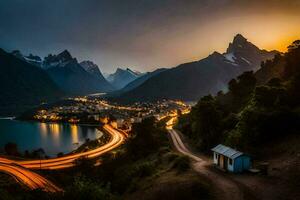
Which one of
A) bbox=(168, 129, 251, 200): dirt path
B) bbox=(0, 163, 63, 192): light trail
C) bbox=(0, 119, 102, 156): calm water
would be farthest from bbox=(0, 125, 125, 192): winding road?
bbox=(0, 119, 102, 156): calm water

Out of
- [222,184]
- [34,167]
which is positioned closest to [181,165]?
[222,184]

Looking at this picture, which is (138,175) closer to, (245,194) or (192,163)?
(192,163)

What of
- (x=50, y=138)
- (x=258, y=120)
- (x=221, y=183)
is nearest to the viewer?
(x=221, y=183)

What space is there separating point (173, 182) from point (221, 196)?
23.0 ft

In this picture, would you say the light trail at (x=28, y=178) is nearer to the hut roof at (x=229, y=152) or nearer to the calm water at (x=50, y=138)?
the hut roof at (x=229, y=152)

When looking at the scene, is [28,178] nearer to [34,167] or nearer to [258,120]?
[34,167]

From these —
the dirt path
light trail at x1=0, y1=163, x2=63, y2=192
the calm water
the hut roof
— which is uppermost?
the hut roof

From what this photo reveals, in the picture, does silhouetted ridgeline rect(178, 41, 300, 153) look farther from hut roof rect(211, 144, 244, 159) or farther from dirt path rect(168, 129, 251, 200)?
dirt path rect(168, 129, 251, 200)

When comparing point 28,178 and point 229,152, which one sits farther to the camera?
point 28,178

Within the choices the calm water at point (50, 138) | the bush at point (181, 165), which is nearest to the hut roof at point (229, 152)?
the bush at point (181, 165)

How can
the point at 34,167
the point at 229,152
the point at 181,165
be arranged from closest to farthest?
1. the point at 229,152
2. the point at 181,165
3. the point at 34,167

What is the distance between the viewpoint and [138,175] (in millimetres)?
48625

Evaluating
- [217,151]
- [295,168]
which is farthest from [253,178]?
[217,151]

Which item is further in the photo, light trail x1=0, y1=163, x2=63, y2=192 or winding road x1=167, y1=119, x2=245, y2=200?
light trail x1=0, y1=163, x2=63, y2=192
